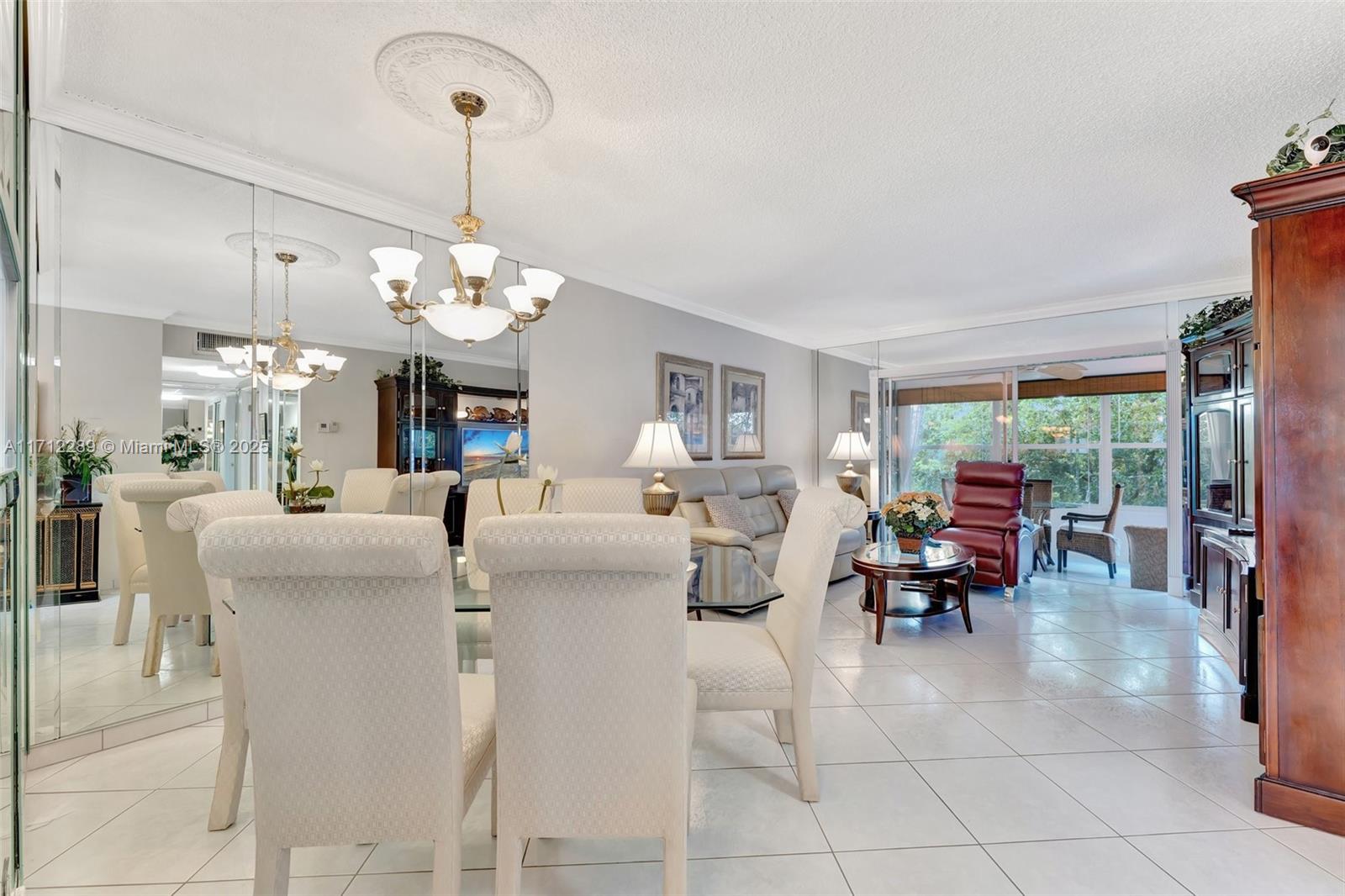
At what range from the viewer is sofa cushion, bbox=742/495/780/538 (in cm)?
484

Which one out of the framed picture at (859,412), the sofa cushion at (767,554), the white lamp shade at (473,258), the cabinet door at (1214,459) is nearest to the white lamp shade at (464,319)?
the white lamp shade at (473,258)

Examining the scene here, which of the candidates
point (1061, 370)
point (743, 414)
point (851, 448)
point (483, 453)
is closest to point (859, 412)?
point (851, 448)

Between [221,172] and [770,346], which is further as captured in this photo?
[770,346]

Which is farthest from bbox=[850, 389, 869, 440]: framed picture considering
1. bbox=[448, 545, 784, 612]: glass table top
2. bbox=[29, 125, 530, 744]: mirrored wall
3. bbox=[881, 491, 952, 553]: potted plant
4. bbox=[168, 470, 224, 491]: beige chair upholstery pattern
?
bbox=[168, 470, 224, 491]: beige chair upholstery pattern

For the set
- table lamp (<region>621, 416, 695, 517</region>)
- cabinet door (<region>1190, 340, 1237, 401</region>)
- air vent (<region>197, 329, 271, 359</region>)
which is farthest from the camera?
table lamp (<region>621, 416, 695, 517</region>)

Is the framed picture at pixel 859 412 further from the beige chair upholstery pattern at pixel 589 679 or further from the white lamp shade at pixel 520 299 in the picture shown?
the beige chair upholstery pattern at pixel 589 679

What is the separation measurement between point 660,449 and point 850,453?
3.07m

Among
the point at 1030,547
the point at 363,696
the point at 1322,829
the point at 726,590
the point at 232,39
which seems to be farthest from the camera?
the point at 1030,547

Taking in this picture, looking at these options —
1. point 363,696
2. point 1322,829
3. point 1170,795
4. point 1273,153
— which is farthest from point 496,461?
point 1273,153

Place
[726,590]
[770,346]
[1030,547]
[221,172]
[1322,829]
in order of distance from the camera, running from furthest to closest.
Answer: [770,346]
[1030,547]
[221,172]
[726,590]
[1322,829]

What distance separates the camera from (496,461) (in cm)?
359

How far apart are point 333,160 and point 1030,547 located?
18.4ft

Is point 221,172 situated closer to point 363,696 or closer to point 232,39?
point 232,39

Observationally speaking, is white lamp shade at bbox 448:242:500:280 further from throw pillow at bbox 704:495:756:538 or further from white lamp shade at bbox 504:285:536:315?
throw pillow at bbox 704:495:756:538
